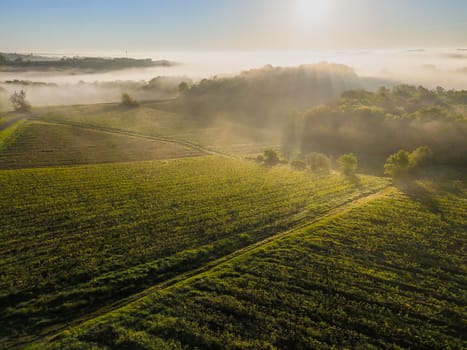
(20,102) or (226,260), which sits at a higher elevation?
(20,102)

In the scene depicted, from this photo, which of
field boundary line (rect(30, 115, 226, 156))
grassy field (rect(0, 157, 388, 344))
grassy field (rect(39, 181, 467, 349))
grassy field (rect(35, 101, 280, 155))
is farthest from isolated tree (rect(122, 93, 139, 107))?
grassy field (rect(39, 181, 467, 349))

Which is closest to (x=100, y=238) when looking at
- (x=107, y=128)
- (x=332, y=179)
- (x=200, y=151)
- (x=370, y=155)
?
(x=332, y=179)

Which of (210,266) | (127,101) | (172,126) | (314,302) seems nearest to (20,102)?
(127,101)

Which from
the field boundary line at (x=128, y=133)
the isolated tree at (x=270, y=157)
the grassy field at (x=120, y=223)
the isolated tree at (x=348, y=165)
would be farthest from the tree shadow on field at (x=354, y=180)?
the field boundary line at (x=128, y=133)

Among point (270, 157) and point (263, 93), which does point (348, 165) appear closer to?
point (270, 157)

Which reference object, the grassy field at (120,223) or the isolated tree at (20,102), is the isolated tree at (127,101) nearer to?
the isolated tree at (20,102)

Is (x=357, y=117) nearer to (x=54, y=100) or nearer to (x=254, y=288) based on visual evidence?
(x=254, y=288)

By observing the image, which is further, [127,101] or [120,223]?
[127,101]
